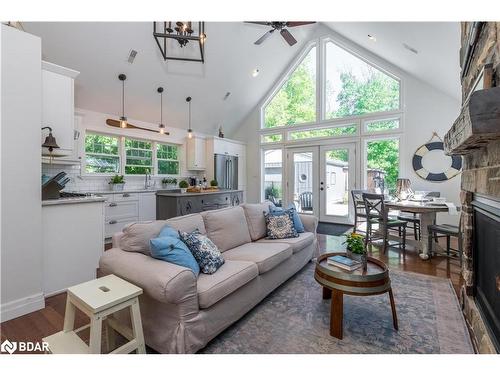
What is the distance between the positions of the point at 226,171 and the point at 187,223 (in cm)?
460

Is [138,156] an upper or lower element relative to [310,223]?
upper

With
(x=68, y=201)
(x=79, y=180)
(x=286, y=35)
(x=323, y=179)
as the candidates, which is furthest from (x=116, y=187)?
(x=323, y=179)

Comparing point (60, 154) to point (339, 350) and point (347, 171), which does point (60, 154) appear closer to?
point (339, 350)

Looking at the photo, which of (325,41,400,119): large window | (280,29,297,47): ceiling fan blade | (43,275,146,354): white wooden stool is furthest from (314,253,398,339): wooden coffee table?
(325,41,400,119): large window

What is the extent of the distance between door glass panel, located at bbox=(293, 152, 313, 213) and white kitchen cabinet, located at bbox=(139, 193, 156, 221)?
12.5 feet

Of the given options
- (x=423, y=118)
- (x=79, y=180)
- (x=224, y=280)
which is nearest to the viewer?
(x=224, y=280)

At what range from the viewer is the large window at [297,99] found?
22.4 feet


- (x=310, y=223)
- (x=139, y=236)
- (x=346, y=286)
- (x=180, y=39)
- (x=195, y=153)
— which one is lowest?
(x=346, y=286)

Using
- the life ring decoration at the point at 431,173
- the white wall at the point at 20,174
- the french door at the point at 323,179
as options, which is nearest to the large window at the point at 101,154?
the white wall at the point at 20,174

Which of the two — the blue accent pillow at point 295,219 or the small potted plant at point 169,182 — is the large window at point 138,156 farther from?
the blue accent pillow at point 295,219

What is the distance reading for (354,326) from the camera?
2.07 m

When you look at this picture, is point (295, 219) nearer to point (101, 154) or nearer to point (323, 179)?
point (323, 179)
